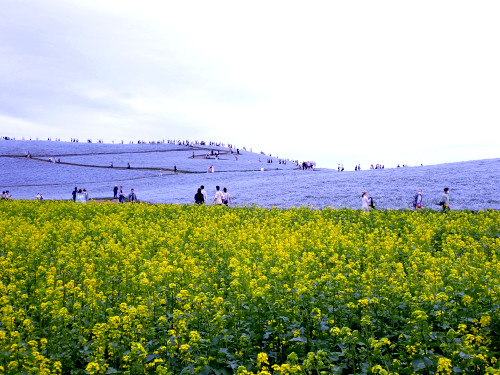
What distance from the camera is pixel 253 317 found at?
23.1 feet

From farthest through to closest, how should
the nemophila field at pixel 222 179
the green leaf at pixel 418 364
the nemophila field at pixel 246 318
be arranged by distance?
the nemophila field at pixel 222 179 < the nemophila field at pixel 246 318 < the green leaf at pixel 418 364

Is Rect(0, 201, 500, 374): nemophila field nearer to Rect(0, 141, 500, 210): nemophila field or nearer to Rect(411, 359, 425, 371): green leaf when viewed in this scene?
Rect(411, 359, 425, 371): green leaf

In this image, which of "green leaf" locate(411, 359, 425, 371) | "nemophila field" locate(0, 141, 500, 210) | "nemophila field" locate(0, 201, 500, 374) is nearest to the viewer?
"green leaf" locate(411, 359, 425, 371)

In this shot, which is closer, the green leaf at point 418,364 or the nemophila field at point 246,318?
the green leaf at point 418,364

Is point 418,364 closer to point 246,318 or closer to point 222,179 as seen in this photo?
point 246,318

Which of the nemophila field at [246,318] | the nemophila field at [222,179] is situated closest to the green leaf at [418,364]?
the nemophila field at [246,318]

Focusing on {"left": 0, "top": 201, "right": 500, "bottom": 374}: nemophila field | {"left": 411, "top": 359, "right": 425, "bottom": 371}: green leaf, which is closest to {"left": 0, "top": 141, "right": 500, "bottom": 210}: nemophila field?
{"left": 0, "top": 201, "right": 500, "bottom": 374}: nemophila field

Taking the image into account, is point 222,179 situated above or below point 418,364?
above

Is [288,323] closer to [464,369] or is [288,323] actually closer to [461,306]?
[464,369]

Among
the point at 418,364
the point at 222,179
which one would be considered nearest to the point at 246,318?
the point at 418,364

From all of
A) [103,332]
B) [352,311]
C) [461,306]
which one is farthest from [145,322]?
[461,306]

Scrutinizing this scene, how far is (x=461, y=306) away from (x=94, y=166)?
8444 centimetres

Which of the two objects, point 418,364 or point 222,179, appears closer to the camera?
point 418,364

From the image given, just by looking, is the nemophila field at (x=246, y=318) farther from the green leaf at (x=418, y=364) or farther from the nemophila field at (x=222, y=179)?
the nemophila field at (x=222, y=179)
